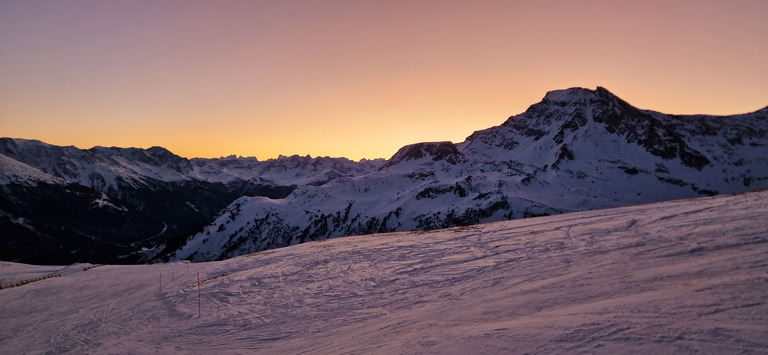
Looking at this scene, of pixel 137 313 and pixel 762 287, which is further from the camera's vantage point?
pixel 137 313

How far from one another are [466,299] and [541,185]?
448ft

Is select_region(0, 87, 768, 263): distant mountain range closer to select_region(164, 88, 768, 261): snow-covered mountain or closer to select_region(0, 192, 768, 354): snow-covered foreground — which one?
select_region(164, 88, 768, 261): snow-covered mountain

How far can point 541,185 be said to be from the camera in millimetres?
138500

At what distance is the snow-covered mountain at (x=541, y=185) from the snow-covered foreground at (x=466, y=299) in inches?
3598

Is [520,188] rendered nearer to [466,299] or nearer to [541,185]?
[541,185]

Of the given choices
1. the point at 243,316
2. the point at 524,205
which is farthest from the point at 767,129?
the point at 243,316

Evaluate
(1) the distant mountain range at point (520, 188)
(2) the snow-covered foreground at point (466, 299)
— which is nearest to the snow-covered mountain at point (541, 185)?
(1) the distant mountain range at point (520, 188)

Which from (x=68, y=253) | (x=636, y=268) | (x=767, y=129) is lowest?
(x=68, y=253)

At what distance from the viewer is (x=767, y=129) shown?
6929 inches

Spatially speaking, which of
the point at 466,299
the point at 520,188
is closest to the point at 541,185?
the point at 520,188

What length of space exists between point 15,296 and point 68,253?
9175 inches

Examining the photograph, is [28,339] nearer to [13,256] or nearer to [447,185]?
[447,185]

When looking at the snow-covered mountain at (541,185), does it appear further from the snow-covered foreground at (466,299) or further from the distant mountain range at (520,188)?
the snow-covered foreground at (466,299)

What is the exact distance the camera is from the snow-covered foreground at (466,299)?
921 cm
